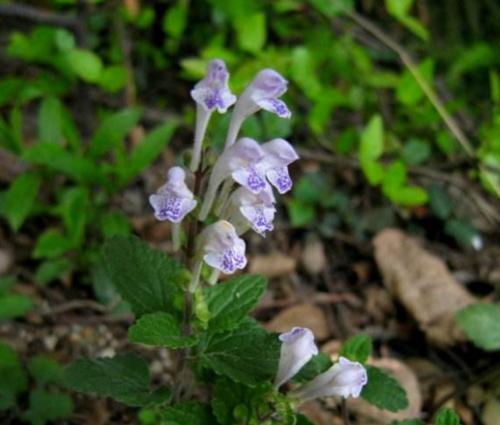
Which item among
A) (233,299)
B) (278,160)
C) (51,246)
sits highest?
(278,160)

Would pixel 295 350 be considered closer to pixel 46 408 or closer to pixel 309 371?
pixel 309 371

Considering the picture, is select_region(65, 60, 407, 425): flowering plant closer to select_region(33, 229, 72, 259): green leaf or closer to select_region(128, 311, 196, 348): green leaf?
select_region(128, 311, 196, 348): green leaf

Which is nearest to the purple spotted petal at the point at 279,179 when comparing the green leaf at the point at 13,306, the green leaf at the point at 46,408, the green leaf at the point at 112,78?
the green leaf at the point at 46,408

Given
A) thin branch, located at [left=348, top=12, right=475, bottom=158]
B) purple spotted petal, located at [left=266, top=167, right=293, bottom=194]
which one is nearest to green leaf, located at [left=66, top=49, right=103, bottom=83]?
thin branch, located at [left=348, top=12, right=475, bottom=158]

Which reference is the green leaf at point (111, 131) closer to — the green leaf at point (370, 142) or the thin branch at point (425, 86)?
the green leaf at point (370, 142)

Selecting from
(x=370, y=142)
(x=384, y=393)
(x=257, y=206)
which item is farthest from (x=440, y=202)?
(x=257, y=206)
